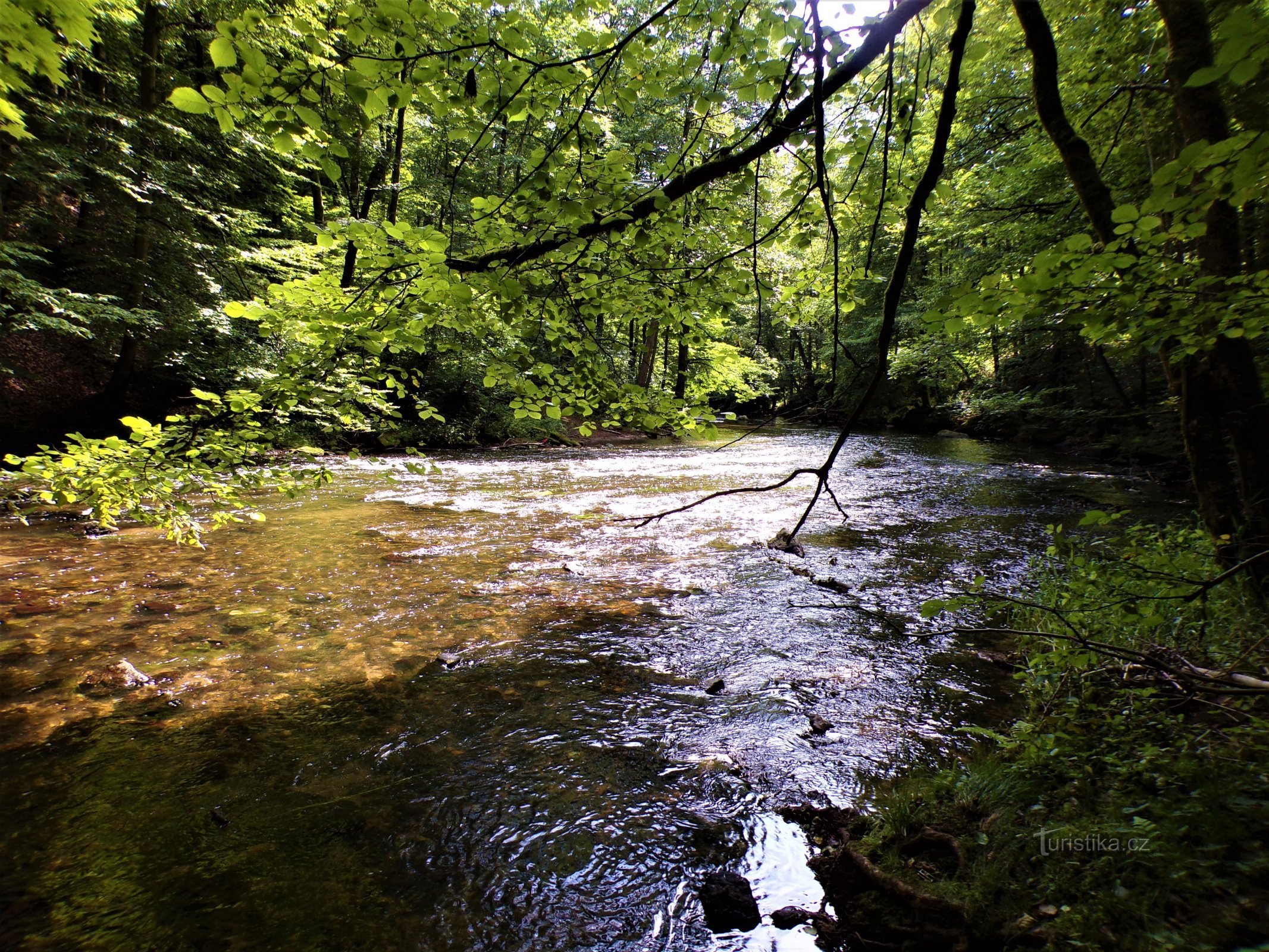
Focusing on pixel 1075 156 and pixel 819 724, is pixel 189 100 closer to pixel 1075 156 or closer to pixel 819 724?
pixel 819 724

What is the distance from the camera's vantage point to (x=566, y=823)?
3205mm

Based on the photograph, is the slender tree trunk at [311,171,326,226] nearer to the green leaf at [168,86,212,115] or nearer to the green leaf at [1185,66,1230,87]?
the green leaf at [168,86,212,115]

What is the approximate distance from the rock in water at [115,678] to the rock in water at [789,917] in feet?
16.7

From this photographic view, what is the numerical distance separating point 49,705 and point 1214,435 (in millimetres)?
9267

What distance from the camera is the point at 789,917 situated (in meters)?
2.58

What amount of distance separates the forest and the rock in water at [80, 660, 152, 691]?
0.03 meters

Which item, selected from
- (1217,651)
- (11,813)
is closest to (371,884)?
(11,813)

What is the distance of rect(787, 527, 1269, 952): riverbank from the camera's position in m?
2.01

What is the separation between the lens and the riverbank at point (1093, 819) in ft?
6.58

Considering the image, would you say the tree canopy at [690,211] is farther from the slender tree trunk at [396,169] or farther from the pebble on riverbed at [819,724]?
the slender tree trunk at [396,169]

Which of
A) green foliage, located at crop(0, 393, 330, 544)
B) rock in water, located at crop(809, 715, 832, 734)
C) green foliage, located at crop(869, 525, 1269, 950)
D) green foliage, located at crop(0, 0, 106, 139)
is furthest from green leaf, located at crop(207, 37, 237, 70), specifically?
rock in water, located at crop(809, 715, 832, 734)

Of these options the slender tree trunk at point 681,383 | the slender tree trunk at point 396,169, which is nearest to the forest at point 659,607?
the slender tree trunk at point 681,383

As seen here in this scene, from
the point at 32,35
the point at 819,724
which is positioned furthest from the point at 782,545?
the point at 32,35

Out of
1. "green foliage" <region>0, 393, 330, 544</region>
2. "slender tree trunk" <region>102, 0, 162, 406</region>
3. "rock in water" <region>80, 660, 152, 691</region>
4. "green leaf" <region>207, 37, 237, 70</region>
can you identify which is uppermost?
"slender tree trunk" <region>102, 0, 162, 406</region>
